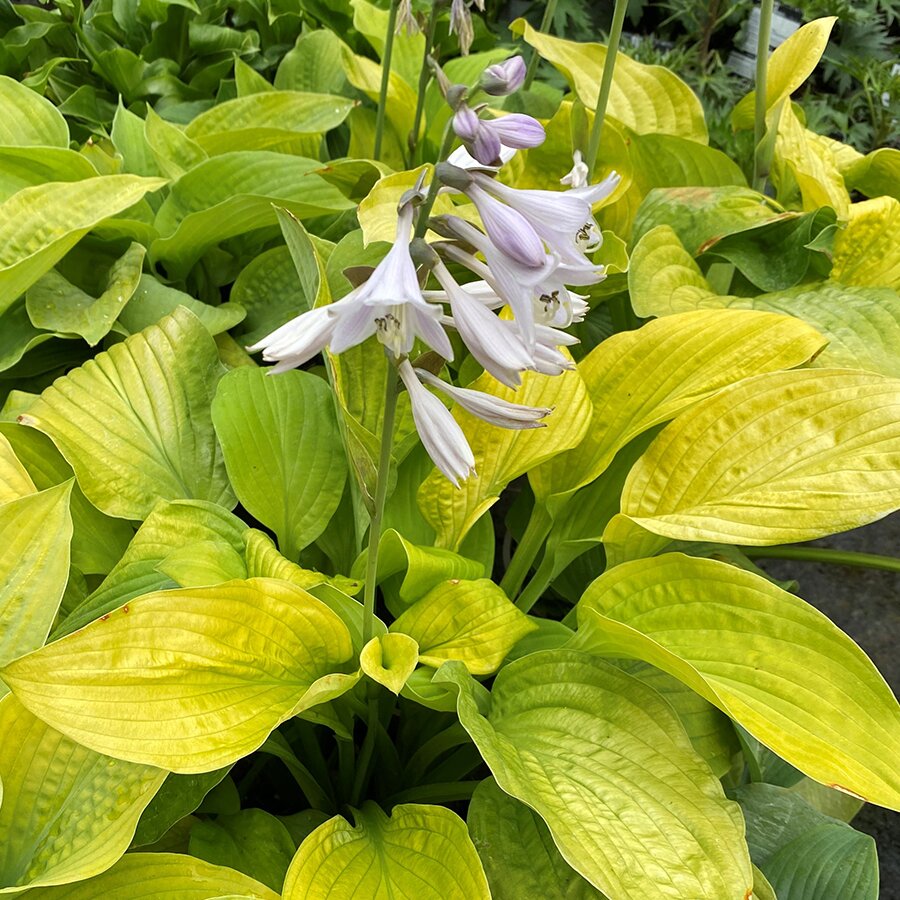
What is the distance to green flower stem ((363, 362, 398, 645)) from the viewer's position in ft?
2.84

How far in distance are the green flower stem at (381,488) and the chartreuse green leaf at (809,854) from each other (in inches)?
25.4

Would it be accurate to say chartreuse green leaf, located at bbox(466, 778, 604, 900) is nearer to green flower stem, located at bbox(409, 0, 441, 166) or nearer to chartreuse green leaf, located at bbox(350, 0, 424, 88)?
green flower stem, located at bbox(409, 0, 441, 166)

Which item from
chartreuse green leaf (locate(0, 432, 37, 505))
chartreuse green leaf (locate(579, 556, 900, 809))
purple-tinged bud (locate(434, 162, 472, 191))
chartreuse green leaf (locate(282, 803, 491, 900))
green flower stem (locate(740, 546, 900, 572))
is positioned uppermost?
purple-tinged bud (locate(434, 162, 472, 191))

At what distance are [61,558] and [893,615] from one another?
6.17ft

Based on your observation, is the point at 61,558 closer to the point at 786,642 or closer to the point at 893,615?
the point at 786,642

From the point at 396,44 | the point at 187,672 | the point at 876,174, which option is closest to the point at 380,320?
the point at 187,672

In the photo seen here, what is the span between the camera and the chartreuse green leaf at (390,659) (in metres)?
0.97

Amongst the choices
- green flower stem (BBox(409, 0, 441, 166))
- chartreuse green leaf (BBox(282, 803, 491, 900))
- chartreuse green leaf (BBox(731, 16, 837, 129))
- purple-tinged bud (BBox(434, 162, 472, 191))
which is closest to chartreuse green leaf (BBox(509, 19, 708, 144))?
chartreuse green leaf (BBox(731, 16, 837, 129))

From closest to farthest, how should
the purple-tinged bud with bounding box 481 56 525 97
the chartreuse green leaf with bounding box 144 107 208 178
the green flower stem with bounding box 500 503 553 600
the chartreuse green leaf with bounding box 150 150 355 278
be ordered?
the purple-tinged bud with bounding box 481 56 525 97
the green flower stem with bounding box 500 503 553 600
the chartreuse green leaf with bounding box 150 150 355 278
the chartreuse green leaf with bounding box 144 107 208 178

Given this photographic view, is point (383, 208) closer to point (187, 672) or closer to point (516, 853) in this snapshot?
point (187, 672)

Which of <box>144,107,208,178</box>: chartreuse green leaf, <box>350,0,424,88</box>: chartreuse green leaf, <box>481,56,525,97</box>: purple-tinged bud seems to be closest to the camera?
<box>481,56,525,97</box>: purple-tinged bud

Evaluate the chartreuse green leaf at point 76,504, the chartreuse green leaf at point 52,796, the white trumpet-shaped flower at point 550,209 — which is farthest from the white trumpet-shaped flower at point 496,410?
the chartreuse green leaf at point 76,504

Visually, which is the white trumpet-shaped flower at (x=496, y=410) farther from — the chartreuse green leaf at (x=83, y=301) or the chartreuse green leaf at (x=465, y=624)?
the chartreuse green leaf at (x=83, y=301)

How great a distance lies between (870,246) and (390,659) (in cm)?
118
